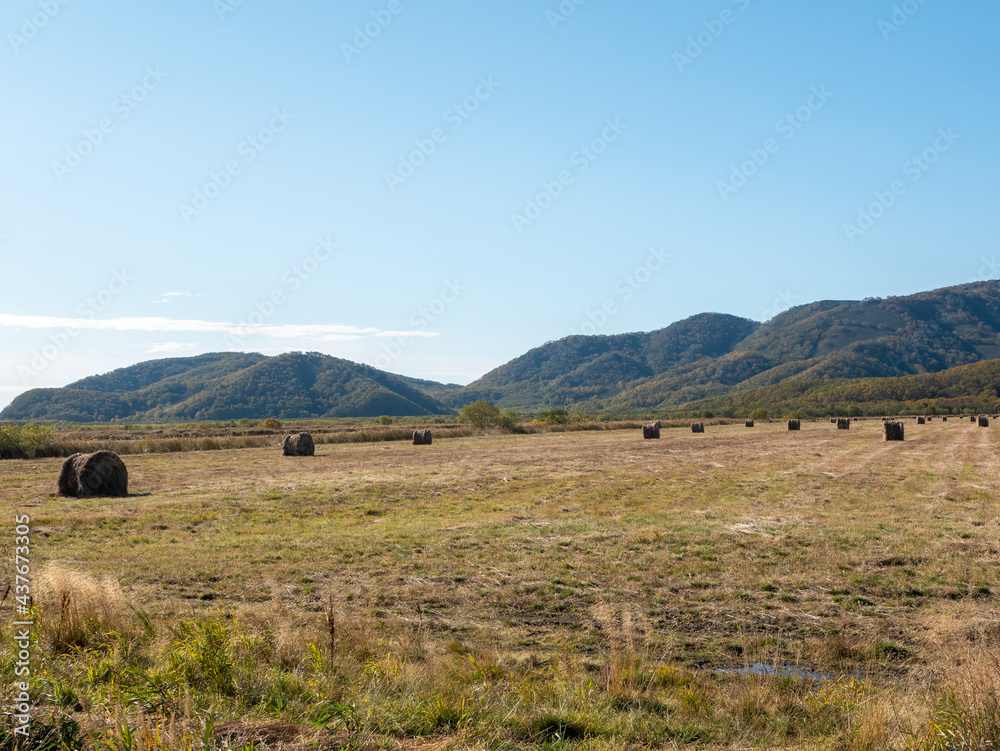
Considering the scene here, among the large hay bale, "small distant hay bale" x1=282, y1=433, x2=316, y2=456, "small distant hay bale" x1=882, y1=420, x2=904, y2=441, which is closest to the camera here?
the large hay bale

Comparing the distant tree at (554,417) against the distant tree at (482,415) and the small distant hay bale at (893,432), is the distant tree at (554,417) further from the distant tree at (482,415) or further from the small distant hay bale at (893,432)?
the small distant hay bale at (893,432)

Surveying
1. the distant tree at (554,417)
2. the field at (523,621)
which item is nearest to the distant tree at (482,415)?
the distant tree at (554,417)

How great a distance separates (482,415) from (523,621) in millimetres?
70956

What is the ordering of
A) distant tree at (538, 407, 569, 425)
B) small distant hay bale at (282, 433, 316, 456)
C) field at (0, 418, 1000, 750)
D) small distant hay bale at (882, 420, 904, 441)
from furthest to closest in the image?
distant tree at (538, 407, 569, 425) < small distant hay bale at (882, 420, 904, 441) < small distant hay bale at (282, 433, 316, 456) < field at (0, 418, 1000, 750)

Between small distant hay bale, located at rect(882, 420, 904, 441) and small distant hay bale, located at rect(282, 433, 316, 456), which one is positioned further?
small distant hay bale, located at rect(882, 420, 904, 441)

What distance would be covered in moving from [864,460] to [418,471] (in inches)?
803

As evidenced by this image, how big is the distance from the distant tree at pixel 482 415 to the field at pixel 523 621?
5805cm

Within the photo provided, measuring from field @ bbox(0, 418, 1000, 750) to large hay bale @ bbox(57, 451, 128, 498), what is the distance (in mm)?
1656

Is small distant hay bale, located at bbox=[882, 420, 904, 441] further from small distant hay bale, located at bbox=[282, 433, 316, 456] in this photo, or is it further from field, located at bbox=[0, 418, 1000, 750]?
small distant hay bale, located at bbox=[282, 433, 316, 456]

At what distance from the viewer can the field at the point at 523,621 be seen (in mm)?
4980

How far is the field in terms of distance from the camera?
498 cm

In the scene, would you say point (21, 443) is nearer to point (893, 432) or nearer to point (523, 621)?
point (523, 621)

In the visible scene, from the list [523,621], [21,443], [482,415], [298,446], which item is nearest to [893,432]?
[298,446]

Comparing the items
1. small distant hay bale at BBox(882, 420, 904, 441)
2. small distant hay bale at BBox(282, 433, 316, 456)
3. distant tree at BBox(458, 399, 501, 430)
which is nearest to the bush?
small distant hay bale at BBox(282, 433, 316, 456)
